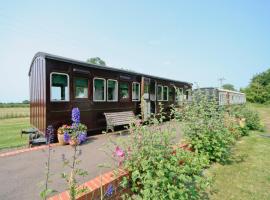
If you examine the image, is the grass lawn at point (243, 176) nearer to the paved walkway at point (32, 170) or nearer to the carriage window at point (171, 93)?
the paved walkway at point (32, 170)

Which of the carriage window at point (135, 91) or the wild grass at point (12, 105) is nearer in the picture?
the carriage window at point (135, 91)

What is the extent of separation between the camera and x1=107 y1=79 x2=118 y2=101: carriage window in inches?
330

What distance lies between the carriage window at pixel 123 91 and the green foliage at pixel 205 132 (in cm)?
425

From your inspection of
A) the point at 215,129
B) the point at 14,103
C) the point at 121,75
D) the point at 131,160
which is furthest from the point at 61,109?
the point at 14,103

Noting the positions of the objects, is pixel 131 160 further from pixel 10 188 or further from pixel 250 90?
pixel 250 90

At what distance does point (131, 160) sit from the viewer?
10.4 feet

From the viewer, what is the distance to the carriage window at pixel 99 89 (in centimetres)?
776

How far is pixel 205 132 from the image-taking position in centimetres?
498

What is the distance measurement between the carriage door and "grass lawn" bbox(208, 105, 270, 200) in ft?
16.7

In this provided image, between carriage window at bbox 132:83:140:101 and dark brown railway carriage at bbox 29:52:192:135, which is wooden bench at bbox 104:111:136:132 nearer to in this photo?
dark brown railway carriage at bbox 29:52:192:135

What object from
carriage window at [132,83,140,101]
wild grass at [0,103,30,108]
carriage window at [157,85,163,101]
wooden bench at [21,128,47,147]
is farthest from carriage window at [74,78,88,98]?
wild grass at [0,103,30,108]

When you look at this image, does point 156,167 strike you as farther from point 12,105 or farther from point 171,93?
point 12,105

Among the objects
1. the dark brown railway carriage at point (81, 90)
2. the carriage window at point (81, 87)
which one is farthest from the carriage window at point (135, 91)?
the carriage window at point (81, 87)

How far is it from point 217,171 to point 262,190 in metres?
1.04
